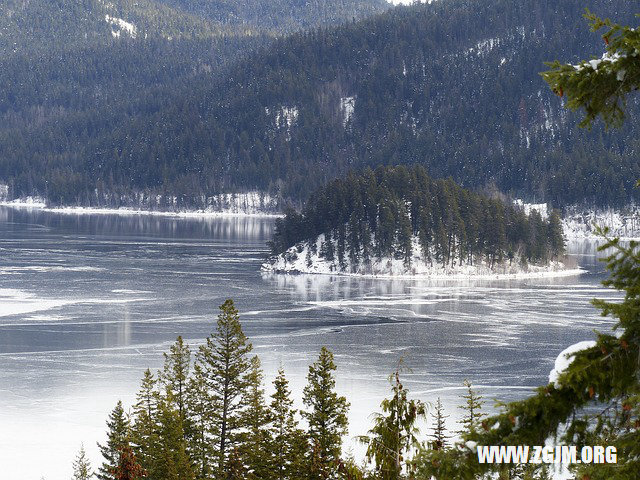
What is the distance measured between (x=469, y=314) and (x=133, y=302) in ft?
116

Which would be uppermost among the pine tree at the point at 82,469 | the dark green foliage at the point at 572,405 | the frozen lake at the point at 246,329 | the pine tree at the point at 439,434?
the dark green foliage at the point at 572,405

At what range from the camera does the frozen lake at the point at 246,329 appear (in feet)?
187

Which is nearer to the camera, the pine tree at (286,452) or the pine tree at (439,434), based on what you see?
the pine tree at (439,434)

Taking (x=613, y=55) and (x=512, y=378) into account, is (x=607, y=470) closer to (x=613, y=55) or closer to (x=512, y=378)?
(x=613, y=55)

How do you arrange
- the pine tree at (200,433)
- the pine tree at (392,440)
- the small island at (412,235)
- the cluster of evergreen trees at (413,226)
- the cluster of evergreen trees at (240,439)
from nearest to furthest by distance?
the pine tree at (392,440), the cluster of evergreen trees at (240,439), the pine tree at (200,433), the small island at (412,235), the cluster of evergreen trees at (413,226)

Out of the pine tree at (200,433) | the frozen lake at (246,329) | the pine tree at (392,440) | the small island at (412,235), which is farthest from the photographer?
the small island at (412,235)

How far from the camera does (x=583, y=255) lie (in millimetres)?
192500

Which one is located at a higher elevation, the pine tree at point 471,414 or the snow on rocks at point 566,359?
the snow on rocks at point 566,359

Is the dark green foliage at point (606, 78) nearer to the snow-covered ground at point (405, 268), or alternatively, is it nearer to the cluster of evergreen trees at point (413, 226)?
the snow-covered ground at point (405, 268)

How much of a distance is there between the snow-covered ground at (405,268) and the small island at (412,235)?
0.15 m

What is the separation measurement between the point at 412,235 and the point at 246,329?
7326 centimetres

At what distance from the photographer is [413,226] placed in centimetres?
15838

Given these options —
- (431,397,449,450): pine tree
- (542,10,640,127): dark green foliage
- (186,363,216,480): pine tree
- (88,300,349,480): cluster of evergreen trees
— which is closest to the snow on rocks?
(431,397,449,450): pine tree

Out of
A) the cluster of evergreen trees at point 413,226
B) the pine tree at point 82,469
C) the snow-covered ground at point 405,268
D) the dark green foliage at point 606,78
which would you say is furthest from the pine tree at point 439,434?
the cluster of evergreen trees at point 413,226
